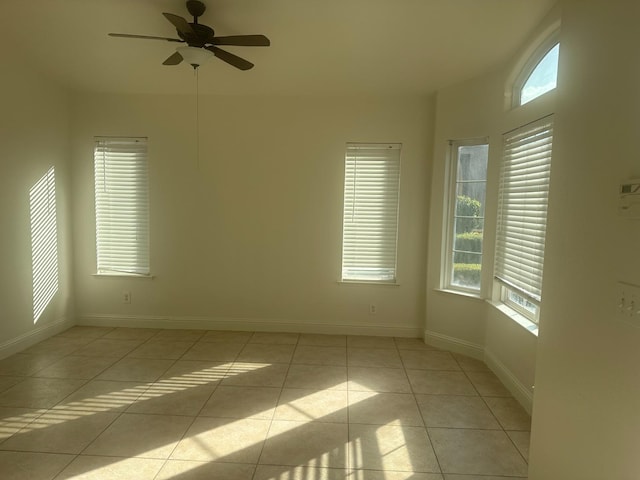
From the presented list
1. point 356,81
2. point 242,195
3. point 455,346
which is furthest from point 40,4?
point 455,346

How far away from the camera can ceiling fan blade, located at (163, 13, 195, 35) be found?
2.32 metres

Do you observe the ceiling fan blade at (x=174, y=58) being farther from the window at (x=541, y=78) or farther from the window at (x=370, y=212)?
the window at (x=541, y=78)

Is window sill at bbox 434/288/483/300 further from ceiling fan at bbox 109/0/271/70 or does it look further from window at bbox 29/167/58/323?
window at bbox 29/167/58/323

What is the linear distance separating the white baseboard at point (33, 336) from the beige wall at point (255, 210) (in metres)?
0.43

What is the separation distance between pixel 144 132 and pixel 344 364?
3.40 m

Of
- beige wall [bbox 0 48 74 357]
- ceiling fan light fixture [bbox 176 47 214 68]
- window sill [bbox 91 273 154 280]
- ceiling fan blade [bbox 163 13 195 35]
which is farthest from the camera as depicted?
window sill [bbox 91 273 154 280]

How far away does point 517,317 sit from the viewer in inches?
A: 120

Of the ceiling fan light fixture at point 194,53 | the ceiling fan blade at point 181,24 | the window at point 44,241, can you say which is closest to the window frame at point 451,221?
the ceiling fan light fixture at point 194,53

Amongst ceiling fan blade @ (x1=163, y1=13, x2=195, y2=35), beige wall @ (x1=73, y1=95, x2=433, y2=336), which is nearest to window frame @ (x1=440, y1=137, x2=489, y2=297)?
beige wall @ (x1=73, y1=95, x2=433, y2=336)

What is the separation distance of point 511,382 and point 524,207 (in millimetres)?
1436

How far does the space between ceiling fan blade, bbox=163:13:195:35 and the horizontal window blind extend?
8.39 ft

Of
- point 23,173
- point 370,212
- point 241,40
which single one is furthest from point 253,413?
point 23,173

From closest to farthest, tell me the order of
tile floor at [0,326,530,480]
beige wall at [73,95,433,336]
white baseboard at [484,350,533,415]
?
tile floor at [0,326,530,480]
white baseboard at [484,350,533,415]
beige wall at [73,95,433,336]

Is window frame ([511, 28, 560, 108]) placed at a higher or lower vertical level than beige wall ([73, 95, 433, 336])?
higher
